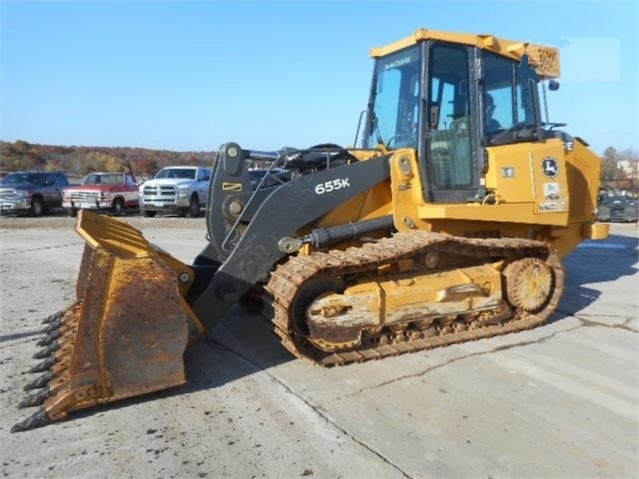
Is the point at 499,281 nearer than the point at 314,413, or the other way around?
the point at 314,413

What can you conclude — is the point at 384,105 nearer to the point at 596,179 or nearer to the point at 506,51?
the point at 506,51

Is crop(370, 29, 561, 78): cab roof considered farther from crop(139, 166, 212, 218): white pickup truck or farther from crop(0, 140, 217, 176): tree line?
crop(0, 140, 217, 176): tree line

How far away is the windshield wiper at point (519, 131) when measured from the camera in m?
6.10

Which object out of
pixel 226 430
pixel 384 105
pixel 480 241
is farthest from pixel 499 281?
pixel 226 430

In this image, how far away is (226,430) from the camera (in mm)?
3768

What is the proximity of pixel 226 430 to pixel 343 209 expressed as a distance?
8.79 ft

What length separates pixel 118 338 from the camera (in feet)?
13.2

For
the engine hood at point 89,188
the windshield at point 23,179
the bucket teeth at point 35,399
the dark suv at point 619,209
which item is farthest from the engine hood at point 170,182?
the bucket teeth at point 35,399

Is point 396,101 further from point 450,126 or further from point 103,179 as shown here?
point 103,179

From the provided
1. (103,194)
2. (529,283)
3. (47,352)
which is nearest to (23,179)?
(103,194)

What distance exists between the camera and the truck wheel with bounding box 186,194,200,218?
20.6 m

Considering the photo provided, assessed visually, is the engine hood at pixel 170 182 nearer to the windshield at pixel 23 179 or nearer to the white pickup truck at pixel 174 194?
the white pickup truck at pixel 174 194

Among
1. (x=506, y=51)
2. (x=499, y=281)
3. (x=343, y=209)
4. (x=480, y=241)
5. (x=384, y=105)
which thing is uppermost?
(x=506, y=51)

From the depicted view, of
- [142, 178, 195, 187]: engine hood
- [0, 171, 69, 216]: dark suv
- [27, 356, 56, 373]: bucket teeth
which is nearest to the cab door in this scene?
[27, 356, 56, 373]: bucket teeth
